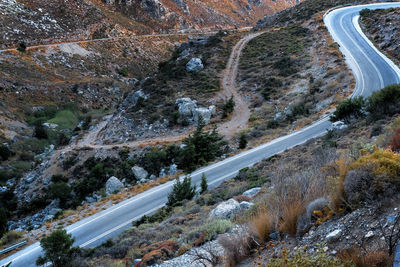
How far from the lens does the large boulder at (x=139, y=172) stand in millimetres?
21414

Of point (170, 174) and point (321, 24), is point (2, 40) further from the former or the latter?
point (321, 24)

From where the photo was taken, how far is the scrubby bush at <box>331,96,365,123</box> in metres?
16.7

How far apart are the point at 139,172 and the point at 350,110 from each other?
16.0 m

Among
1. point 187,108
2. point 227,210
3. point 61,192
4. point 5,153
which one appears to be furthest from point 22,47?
point 227,210

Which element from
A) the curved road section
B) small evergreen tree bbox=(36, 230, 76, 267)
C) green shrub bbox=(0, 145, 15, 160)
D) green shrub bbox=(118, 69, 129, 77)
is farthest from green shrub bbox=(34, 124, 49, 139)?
small evergreen tree bbox=(36, 230, 76, 267)

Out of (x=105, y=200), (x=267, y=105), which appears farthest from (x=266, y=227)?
(x=267, y=105)

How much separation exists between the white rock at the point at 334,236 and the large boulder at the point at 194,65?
120ft

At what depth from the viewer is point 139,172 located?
2169 cm

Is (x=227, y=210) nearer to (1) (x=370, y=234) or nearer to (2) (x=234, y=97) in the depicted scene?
(1) (x=370, y=234)

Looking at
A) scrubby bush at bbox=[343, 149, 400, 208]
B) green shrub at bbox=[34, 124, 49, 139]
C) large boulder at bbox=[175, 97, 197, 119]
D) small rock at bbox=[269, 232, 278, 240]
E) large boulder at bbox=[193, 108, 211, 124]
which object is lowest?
small rock at bbox=[269, 232, 278, 240]

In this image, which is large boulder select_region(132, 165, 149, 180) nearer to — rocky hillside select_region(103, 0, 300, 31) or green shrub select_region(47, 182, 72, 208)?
green shrub select_region(47, 182, 72, 208)

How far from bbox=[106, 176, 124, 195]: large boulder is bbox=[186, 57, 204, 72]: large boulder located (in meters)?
22.3

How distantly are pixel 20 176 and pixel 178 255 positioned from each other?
28.0m

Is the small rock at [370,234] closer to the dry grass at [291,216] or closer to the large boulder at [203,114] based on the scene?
the dry grass at [291,216]
